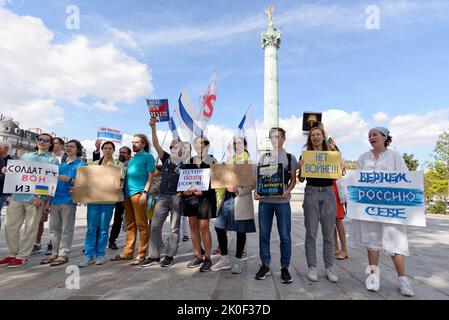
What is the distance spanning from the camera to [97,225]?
4711mm

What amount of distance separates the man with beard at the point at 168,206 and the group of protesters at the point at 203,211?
16 mm

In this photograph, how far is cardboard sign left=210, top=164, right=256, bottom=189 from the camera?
4.06m

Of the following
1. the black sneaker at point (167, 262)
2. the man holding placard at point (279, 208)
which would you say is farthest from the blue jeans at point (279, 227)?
the black sneaker at point (167, 262)

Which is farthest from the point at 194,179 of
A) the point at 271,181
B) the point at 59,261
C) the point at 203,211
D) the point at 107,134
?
the point at 107,134

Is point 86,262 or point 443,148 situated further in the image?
point 443,148

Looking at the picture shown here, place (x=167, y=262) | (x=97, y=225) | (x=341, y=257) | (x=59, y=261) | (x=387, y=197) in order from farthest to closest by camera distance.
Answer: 1. (x=341, y=257)
2. (x=97, y=225)
3. (x=59, y=261)
4. (x=167, y=262)
5. (x=387, y=197)

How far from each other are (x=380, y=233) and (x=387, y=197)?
Result: 475 mm

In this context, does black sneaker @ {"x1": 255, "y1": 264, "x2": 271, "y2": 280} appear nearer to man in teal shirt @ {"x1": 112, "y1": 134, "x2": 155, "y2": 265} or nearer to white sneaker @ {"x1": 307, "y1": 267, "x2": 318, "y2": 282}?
white sneaker @ {"x1": 307, "y1": 267, "x2": 318, "y2": 282}

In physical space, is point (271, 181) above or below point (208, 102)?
below

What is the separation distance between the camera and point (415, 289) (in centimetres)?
355

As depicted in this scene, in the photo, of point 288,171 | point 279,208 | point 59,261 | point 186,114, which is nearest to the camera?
point 279,208

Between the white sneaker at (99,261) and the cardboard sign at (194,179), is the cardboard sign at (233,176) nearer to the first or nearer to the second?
the cardboard sign at (194,179)

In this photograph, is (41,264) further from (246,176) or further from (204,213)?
(246,176)

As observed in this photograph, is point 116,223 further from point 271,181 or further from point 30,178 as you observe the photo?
point 271,181
